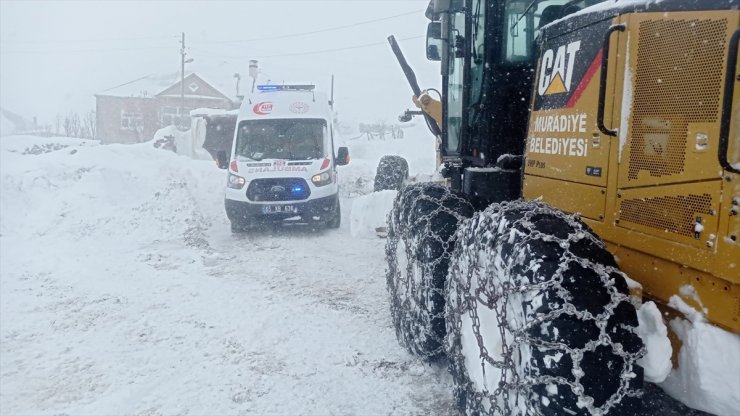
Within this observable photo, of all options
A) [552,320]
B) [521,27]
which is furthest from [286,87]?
[552,320]

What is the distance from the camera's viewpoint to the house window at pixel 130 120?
4922 centimetres

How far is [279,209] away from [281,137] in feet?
5.27

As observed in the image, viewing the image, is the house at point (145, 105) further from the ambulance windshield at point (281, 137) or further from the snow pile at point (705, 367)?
the snow pile at point (705, 367)

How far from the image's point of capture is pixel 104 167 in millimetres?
10992

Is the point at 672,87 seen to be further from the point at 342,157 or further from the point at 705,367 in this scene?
the point at 342,157

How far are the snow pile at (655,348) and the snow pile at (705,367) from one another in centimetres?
7

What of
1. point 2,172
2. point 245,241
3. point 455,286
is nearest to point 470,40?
point 455,286

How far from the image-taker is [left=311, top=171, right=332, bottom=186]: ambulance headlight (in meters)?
9.89

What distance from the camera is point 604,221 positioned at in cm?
250

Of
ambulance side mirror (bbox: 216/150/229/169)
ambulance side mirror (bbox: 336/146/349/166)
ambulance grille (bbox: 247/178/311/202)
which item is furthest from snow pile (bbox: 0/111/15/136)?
ambulance grille (bbox: 247/178/311/202)

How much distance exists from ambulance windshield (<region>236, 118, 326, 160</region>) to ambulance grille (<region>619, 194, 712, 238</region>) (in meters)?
8.29

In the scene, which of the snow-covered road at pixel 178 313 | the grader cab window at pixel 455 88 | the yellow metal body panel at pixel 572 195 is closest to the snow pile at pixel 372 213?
the snow-covered road at pixel 178 313

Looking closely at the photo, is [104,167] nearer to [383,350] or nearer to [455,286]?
[383,350]

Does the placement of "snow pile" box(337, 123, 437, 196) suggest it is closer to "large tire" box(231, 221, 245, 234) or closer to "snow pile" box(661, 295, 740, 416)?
"large tire" box(231, 221, 245, 234)
